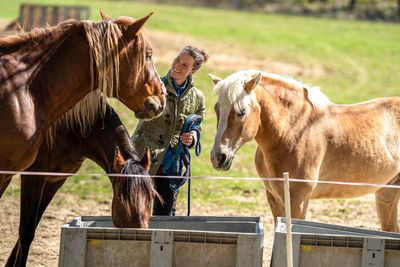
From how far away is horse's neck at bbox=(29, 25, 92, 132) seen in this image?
3.80 meters

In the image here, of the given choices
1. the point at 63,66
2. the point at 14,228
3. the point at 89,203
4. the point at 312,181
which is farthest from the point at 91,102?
the point at 89,203

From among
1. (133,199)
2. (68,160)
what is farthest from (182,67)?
(133,199)

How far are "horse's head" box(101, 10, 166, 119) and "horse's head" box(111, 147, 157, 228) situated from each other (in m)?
0.44

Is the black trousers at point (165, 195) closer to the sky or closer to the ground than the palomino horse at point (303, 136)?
closer to the ground

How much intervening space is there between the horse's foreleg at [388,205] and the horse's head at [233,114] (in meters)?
1.75

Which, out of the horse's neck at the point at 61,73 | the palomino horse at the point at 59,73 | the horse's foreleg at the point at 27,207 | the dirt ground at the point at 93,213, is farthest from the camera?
the dirt ground at the point at 93,213

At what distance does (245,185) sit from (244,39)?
15.5m

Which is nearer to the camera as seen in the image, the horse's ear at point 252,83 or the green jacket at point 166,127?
the horse's ear at point 252,83

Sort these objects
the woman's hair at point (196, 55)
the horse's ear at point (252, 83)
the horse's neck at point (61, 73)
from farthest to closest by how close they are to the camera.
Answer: the woman's hair at point (196, 55), the horse's ear at point (252, 83), the horse's neck at point (61, 73)

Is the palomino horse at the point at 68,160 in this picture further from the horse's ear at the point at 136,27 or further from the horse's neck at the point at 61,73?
the horse's ear at the point at 136,27

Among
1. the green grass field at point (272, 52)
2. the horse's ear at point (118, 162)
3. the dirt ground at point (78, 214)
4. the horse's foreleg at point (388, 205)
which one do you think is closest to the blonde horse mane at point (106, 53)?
the horse's ear at point (118, 162)

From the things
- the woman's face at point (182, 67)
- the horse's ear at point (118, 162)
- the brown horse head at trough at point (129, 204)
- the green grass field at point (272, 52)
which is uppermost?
the green grass field at point (272, 52)

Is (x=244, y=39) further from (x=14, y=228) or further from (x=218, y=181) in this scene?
(x=14, y=228)

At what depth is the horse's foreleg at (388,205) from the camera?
17.6 feet
